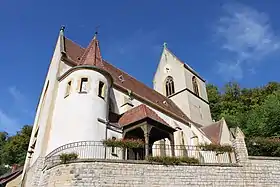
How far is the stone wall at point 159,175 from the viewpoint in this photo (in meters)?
12.9

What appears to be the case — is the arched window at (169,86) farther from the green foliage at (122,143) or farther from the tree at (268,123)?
the green foliage at (122,143)

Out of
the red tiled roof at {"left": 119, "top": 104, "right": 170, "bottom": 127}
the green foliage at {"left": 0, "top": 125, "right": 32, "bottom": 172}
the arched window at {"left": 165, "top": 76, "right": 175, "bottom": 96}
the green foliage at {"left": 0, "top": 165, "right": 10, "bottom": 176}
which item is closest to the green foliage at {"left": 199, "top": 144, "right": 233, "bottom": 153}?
the red tiled roof at {"left": 119, "top": 104, "right": 170, "bottom": 127}

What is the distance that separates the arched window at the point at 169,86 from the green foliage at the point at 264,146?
1741 cm

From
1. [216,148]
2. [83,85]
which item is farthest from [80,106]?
[216,148]

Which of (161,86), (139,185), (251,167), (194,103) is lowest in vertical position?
(139,185)

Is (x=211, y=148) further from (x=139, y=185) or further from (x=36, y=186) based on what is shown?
(x=36, y=186)

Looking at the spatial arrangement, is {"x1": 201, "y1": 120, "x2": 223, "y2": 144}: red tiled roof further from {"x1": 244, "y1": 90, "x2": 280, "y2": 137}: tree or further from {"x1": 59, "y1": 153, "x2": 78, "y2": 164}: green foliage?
{"x1": 59, "y1": 153, "x2": 78, "y2": 164}: green foliage

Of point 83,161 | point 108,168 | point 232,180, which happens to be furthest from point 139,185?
point 232,180

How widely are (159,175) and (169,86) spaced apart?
76.5 feet

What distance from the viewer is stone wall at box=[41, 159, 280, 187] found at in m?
12.9

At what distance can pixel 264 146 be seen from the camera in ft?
60.3

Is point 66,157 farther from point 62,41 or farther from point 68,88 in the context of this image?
point 62,41

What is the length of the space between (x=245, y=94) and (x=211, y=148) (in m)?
32.8

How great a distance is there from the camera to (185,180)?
1394 cm
